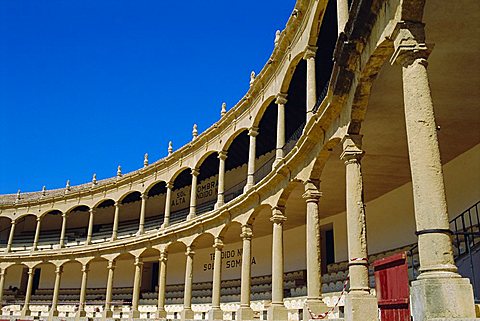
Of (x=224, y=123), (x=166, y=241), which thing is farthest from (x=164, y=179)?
(x=224, y=123)

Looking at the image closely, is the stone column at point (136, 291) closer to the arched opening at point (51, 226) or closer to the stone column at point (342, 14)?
the arched opening at point (51, 226)

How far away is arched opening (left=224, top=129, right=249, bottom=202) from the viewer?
26.9 metres

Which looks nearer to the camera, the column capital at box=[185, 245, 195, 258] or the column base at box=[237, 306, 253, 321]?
the column base at box=[237, 306, 253, 321]

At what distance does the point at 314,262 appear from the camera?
12.0 m

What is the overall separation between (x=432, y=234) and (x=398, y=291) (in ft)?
5.92

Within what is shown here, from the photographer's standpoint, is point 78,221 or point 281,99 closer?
point 281,99

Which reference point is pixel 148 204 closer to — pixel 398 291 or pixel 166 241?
pixel 166 241

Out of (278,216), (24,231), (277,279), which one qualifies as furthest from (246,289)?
(24,231)

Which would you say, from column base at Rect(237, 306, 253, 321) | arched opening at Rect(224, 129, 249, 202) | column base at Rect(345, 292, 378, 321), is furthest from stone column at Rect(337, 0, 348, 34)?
arched opening at Rect(224, 129, 249, 202)

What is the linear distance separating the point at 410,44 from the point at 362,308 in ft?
15.4

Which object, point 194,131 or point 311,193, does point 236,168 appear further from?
point 311,193

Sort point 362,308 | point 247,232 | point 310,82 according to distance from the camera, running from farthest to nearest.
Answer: point 247,232 → point 310,82 → point 362,308

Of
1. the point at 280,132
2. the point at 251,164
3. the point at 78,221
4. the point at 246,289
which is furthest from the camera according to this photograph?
the point at 78,221

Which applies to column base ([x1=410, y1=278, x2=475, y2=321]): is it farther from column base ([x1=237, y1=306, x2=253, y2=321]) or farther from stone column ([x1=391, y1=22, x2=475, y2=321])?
column base ([x1=237, y1=306, x2=253, y2=321])
